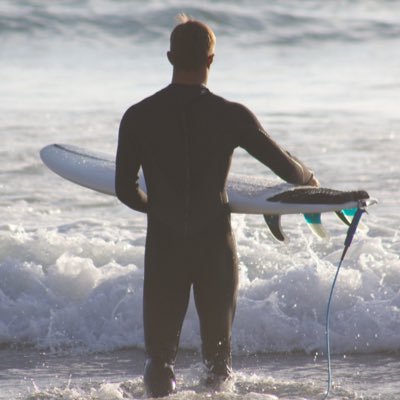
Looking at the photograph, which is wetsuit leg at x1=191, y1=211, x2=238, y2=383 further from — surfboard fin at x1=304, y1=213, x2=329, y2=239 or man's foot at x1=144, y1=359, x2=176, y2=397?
surfboard fin at x1=304, y1=213, x2=329, y2=239

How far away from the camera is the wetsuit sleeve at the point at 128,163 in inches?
162

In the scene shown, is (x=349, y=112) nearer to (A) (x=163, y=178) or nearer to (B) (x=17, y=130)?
(B) (x=17, y=130)

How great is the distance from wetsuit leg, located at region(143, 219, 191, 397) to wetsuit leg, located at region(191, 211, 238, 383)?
64mm

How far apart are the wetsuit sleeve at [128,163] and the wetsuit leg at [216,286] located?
0.97ft

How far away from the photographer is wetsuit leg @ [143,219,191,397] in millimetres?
4238

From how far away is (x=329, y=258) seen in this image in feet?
25.4

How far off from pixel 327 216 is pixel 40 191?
267 cm

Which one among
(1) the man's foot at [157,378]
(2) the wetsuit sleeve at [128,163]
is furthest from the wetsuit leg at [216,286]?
(2) the wetsuit sleeve at [128,163]

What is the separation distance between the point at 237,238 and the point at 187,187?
13.1 ft

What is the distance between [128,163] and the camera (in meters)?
4.16

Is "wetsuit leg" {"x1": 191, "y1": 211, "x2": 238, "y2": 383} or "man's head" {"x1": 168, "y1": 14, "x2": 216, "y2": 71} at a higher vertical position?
"man's head" {"x1": 168, "y1": 14, "x2": 216, "y2": 71}

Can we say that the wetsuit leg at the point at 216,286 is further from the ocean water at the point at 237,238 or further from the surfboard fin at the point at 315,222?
the surfboard fin at the point at 315,222

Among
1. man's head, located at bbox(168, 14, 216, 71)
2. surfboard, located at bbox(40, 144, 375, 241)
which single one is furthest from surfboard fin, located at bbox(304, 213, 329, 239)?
man's head, located at bbox(168, 14, 216, 71)

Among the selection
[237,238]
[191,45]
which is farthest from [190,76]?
[237,238]
